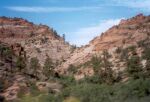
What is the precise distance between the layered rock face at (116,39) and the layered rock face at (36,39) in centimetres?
1239

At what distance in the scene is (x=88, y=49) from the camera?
141625mm

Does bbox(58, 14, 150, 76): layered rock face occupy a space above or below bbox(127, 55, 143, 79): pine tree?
above

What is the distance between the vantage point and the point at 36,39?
166m

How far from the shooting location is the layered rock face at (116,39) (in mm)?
127375

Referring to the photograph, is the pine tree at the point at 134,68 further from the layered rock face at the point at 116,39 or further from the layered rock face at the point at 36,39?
the layered rock face at the point at 36,39

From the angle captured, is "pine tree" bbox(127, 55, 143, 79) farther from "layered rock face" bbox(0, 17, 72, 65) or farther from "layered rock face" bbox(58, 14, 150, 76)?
"layered rock face" bbox(0, 17, 72, 65)

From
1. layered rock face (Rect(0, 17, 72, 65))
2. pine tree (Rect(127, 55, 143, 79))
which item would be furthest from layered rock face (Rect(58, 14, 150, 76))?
pine tree (Rect(127, 55, 143, 79))

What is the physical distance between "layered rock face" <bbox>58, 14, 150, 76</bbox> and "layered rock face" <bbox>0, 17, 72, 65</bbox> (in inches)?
488

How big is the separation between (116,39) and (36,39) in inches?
1627

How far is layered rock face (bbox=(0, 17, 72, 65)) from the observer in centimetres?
15588

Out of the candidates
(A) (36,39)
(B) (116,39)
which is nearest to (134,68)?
(B) (116,39)

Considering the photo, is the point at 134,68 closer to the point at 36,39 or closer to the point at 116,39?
the point at 116,39

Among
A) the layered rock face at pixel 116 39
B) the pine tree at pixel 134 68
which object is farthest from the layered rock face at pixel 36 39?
the pine tree at pixel 134 68

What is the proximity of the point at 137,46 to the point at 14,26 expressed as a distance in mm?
74526
